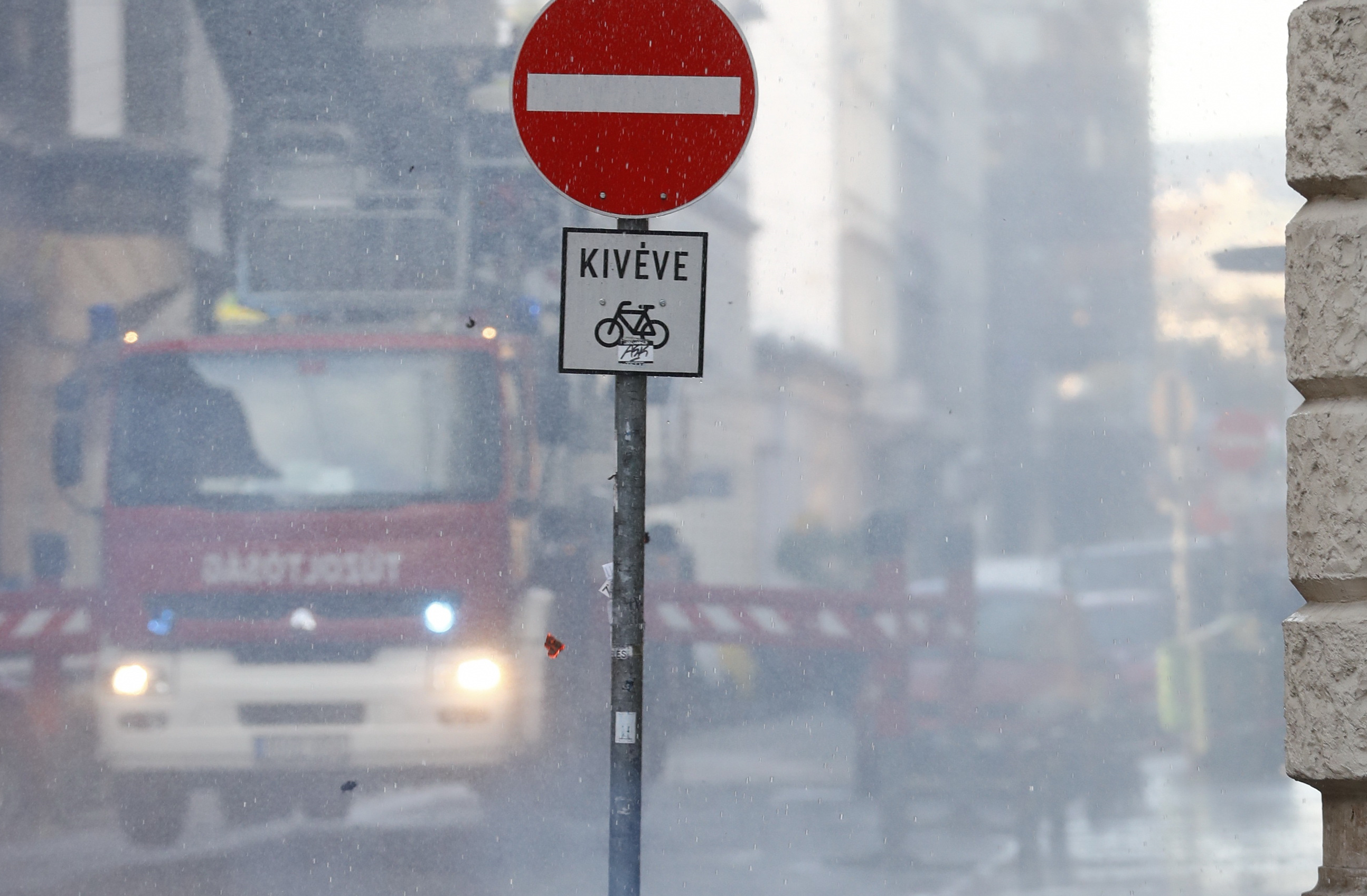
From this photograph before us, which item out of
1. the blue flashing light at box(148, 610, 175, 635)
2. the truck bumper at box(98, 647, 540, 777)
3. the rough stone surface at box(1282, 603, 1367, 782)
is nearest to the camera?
the rough stone surface at box(1282, 603, 1367, 782)

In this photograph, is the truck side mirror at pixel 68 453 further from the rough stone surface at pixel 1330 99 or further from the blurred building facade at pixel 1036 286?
the rough stone surface at pixel 1330 99

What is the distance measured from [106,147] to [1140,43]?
13.8 ft

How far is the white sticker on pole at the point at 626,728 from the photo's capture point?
3.44m

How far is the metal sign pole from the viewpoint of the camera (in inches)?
135

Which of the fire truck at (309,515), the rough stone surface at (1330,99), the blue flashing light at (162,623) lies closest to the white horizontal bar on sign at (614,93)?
the rough stone surface at (1330,99)

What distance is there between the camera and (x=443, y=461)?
6188 millimetres

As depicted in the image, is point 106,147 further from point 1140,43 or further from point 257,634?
point 1140,43

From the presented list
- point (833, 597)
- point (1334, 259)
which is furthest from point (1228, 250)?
point (1334, 259)

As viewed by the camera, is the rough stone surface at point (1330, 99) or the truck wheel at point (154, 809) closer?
the rough stone surface at point (1330, 99)

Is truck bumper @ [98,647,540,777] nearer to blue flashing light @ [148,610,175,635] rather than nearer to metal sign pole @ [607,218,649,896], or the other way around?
blue flashing light @ [148,610,175,635]

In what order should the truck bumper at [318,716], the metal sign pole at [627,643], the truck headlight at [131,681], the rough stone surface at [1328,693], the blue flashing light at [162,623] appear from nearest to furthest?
1. the rough stone surface at [1328,693]
2. the metal sign pole at [627,643]
3. the truck bumper at [318,716]
4. the truck headlight at [131,681]
5. the blue flashing light at [162,623]

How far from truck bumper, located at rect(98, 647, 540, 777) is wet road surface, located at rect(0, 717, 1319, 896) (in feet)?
0.66

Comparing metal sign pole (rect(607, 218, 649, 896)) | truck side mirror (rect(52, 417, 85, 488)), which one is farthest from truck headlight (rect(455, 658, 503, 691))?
metal sign pole (rect(607, 218, 649, 896))

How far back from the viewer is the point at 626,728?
3.45m
